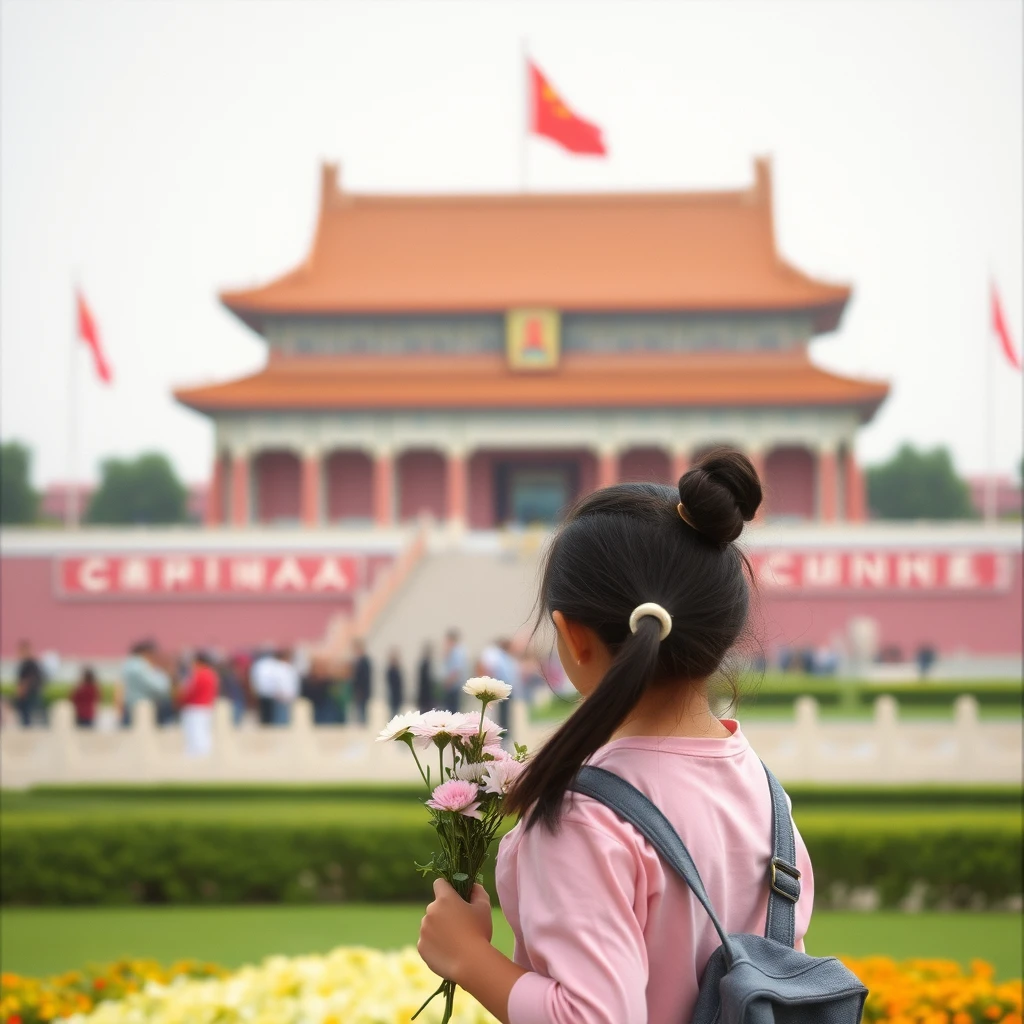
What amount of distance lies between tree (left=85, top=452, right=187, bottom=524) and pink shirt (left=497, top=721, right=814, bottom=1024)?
4849 centimetres

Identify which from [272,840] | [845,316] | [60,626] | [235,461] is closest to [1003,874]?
[272,840]

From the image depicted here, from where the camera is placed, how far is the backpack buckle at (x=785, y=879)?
1680mm

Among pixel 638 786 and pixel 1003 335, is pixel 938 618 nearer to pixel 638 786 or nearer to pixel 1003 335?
pixel 1003 335

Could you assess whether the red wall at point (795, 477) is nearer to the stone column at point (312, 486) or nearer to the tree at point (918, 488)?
the stone column at point (312, 486)

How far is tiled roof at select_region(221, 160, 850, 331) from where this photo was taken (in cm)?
3100

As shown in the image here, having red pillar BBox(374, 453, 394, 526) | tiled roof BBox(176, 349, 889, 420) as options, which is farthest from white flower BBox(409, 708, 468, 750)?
red pillar BBox(374, 453, 394, 526)

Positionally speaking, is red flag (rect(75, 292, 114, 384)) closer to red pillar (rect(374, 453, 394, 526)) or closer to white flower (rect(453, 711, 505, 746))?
red pillar (rect(374, 453, 394, 526))

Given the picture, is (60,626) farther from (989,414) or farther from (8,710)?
(989,414)

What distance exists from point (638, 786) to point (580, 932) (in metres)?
0.21

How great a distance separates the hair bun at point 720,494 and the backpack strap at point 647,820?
32 centimetres

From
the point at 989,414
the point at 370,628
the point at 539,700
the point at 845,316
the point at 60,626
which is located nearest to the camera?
the point at 539,700

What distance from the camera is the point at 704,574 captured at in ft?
5.53

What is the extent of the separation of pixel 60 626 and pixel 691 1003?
26.0 metres

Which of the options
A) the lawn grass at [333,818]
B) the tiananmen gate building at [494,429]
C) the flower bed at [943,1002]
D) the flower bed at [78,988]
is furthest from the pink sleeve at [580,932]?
the tiananmen gate building at [494,429]
